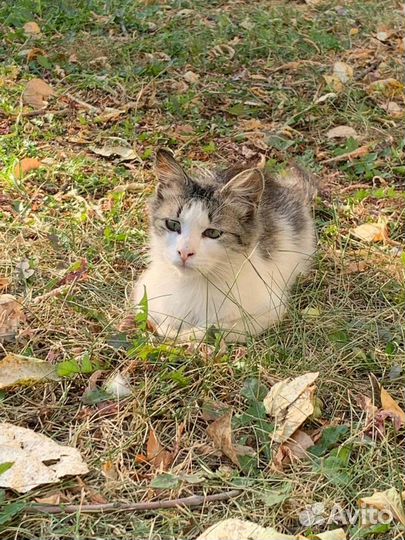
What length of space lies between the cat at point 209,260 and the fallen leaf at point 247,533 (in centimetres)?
83

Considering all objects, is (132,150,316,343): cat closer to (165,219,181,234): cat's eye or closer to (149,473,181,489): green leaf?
(165,219,181,234): cat's eye

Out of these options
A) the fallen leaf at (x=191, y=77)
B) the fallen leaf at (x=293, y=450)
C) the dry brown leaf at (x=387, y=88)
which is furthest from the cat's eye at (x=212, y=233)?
the dry brown leaf at (x=387, y=88)

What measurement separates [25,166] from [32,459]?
6.61 ft

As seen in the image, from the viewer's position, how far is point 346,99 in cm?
472

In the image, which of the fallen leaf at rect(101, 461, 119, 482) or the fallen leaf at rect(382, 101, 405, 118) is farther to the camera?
the fallen leaf at rect(382, 101, 405, 118)

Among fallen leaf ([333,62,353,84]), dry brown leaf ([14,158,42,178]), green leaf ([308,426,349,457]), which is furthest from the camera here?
fallen leaf ([333,62,353,84])

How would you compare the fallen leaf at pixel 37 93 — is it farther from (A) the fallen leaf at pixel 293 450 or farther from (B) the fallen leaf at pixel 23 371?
(A) the fallen leaf at pixel 293 450

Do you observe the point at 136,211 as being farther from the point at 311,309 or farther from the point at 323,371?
the point at 323,371

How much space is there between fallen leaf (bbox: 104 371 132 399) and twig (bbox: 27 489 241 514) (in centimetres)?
48

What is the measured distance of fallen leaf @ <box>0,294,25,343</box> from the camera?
8.89ft

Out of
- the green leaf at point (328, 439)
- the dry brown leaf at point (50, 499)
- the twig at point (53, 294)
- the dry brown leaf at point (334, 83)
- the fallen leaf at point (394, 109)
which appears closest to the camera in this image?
the dry brown leaf at point (50, 499)

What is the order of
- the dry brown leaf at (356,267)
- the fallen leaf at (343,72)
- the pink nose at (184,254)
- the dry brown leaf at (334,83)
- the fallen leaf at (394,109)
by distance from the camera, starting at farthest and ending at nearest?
the fallen leaf at (343,72) → the dry brown leaf at (334,83) → the fallen leaf at (394,109) → the dry brown leaf at (356,267) → the pink nose at (184,254)

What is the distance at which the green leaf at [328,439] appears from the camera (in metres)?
2.25

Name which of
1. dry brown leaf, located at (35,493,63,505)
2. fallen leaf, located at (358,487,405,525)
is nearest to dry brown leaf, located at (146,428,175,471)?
dry brown leaf, located at (35,493,63,505)
